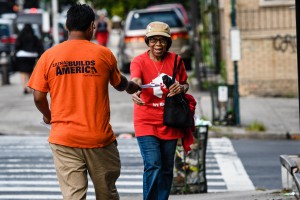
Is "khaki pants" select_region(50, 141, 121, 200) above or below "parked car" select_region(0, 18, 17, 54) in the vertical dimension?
→ below

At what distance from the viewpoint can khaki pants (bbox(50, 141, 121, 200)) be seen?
7.01m

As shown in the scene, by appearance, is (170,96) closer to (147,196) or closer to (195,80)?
(147,196)

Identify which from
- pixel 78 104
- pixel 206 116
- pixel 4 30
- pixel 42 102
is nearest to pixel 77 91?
pixel 78 104

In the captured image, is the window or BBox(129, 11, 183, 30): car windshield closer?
the window

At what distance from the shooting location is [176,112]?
8445 mm

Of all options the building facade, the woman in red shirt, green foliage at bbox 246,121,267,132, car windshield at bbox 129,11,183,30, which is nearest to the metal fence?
the building facade

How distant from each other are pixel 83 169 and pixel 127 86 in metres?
0.85

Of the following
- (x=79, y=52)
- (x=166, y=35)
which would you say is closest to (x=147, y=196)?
(x=166, y=35)

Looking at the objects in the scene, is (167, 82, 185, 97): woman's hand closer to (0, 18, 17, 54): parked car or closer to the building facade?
the building facade

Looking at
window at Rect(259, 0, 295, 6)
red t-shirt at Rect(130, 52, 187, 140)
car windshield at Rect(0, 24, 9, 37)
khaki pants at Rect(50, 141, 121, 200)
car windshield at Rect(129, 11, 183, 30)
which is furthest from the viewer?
A: car windshield at Rect(0, 24, 9, 37)

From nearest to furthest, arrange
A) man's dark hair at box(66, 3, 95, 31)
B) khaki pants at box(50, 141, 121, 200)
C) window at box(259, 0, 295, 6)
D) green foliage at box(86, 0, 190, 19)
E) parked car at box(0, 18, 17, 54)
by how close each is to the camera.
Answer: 1. khaki pants at box(50, 141, 121, 200)
2. man's dark hair at box(66, 3, 95, 31)
3. window at box(259, 0, 295, 6)
4. green foliage at box(86, 0, 190, 19)
5. parked car at box(0, 18, 17, 54)

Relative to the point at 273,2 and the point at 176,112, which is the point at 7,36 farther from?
the point at 176,112

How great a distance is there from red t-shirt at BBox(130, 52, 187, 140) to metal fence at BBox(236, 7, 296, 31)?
46.4ft

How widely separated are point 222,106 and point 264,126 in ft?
3.05
